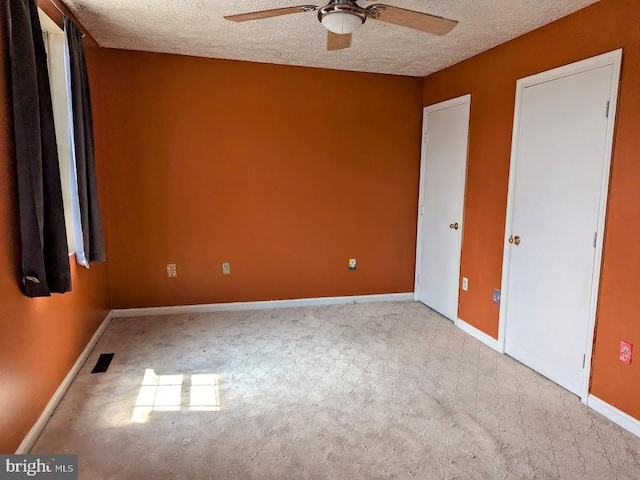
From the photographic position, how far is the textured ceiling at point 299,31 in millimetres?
2551

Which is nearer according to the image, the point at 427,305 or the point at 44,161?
the point at 44,161

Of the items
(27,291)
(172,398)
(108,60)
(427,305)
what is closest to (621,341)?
(427,305)

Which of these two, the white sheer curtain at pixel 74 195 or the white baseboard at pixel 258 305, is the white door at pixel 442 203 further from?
the white sheer curtain at pixel 74 195

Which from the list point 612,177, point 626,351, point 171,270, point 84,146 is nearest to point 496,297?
point 626,351

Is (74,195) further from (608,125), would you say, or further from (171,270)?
(608,125)

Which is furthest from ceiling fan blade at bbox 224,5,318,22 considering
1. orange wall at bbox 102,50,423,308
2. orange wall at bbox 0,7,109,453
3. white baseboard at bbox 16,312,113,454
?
white baseboard at bbox 16,312,113,454

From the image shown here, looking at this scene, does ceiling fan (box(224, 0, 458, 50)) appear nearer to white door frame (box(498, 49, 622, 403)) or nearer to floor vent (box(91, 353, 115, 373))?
white door frame (box(498, 49, 622, 403))

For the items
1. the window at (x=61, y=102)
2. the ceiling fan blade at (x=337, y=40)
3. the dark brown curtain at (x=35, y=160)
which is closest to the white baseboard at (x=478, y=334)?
the ceiling fan blade at (x=337, y=40)

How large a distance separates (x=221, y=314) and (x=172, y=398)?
5.00 feet

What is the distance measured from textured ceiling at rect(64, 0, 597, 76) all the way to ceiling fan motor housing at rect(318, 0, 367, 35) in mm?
506

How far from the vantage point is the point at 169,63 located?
12.2 ft

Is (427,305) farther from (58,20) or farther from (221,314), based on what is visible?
(58,20)

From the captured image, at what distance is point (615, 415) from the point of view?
7.71 feet

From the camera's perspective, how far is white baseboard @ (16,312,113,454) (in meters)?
1.99
